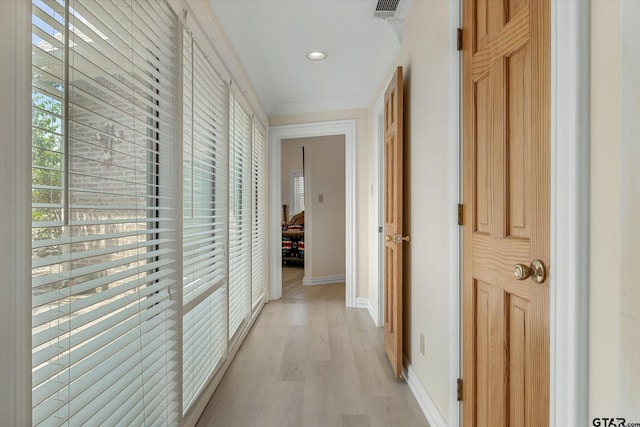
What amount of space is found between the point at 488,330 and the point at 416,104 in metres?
1.41

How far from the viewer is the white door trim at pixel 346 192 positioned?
3.96 metres

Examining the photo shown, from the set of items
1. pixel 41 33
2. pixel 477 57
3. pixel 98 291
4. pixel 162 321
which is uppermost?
pixel 477 57

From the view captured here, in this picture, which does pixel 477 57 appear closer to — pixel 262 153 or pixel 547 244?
pixel 547 244

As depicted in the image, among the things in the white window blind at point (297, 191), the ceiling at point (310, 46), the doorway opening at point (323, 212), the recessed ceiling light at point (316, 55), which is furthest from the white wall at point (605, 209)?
the white window blind at point (297, 191)

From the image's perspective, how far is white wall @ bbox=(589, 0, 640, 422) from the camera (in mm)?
628

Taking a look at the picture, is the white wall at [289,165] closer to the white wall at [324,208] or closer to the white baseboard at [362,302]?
the white wall at [324,208]

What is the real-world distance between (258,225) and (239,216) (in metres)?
0.81

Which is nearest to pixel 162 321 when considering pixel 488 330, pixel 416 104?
pixel 488 330

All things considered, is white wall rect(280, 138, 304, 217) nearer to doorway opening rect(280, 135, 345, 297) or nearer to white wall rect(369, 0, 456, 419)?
doorway opening rect(280, 135, 345, 297)

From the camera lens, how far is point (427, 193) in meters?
1.86

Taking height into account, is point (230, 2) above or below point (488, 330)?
above

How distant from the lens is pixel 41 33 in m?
0.80

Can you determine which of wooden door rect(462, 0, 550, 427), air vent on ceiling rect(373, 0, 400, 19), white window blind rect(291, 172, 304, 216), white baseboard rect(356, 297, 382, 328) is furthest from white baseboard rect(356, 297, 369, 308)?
white window blind rect(291, 172, 304, 216)

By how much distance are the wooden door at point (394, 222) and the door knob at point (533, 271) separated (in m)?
1.18
